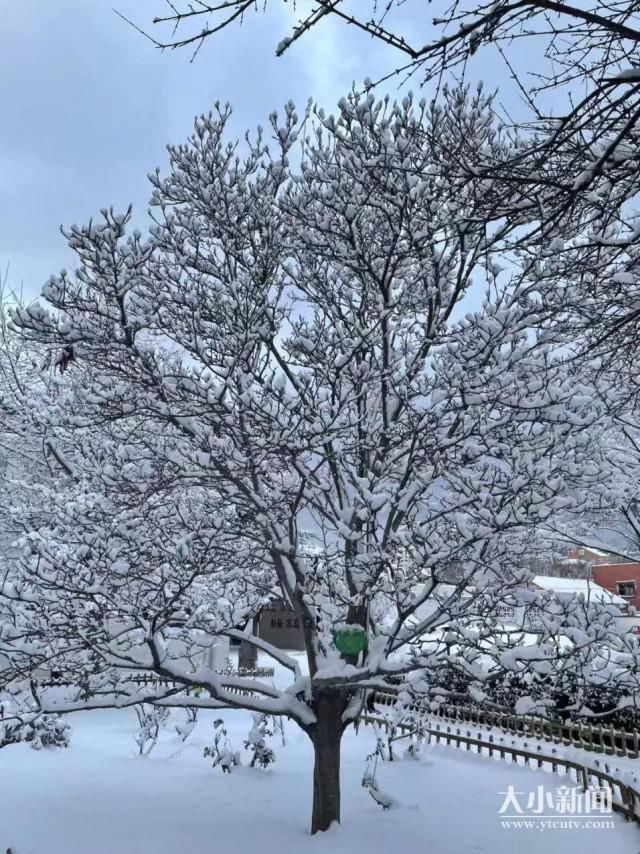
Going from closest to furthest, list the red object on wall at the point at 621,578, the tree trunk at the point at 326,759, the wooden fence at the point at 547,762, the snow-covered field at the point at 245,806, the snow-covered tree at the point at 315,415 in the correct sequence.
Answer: the snow-covered tree at the point at 315,415 → the snow-covered field at the point at 245,806 → the tree trunk at the point at 326,759 → the wooden fence at the point at 547,762 → the red object on wall at the point at 621,578

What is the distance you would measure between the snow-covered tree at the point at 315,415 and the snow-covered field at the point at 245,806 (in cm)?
89

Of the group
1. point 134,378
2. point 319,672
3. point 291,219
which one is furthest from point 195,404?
point 319,672

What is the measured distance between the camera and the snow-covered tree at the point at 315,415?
5570mm

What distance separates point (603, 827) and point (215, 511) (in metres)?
5.93

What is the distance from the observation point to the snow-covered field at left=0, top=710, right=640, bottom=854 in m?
6.54

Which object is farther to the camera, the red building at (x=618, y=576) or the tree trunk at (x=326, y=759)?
the red building at (x=618, y=576)

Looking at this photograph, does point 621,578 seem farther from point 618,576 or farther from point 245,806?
point 245,806

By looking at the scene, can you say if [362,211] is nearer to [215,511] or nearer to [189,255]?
[189,255]

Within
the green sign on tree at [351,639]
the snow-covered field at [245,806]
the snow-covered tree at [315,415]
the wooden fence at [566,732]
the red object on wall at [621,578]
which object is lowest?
the snow-covered field at [245,806]

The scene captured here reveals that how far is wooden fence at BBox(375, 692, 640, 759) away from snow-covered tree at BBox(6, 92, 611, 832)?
5.43 meters

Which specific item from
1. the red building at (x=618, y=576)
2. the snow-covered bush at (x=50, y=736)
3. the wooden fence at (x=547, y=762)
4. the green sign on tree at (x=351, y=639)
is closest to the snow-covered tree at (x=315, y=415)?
the green sign on tree at (x=351, y=639)

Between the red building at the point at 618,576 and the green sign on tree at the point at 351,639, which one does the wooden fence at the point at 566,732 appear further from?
the red building at the point at 618,576

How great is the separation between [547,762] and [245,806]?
5542 millimetres

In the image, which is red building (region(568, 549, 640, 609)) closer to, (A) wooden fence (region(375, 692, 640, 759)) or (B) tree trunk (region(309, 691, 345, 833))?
(A) wooden fence (region(375, 692, 640, 759))
